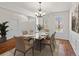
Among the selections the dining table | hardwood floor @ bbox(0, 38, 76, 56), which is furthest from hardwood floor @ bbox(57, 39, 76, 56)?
the dining table

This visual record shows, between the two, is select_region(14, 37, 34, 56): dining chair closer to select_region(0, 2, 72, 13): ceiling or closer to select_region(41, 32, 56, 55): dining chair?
select_region(41, 32, 56, 55): dining chair

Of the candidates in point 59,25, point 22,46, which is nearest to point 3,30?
point 22,46

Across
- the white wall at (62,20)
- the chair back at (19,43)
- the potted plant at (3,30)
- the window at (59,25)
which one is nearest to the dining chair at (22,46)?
the chair back at (19,43)

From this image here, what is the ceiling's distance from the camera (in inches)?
70.3

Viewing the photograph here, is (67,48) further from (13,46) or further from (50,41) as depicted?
(13,46)

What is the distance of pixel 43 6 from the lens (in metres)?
1.80

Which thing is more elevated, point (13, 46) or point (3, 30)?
point (3, 30)

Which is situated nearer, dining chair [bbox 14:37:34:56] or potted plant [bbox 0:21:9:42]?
potted plant [bbox 0:21:9:42]

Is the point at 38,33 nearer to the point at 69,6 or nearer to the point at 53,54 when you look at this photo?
the point at 53,54

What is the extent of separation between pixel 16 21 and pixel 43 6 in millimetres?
617

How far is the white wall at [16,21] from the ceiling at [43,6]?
0.12 m

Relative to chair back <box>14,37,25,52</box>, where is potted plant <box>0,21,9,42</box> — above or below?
above

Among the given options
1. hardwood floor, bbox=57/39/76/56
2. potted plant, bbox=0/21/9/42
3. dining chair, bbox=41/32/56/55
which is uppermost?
potted plant, bbox=0/21/9/42

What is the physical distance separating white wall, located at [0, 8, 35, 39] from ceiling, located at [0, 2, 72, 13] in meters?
0.12
